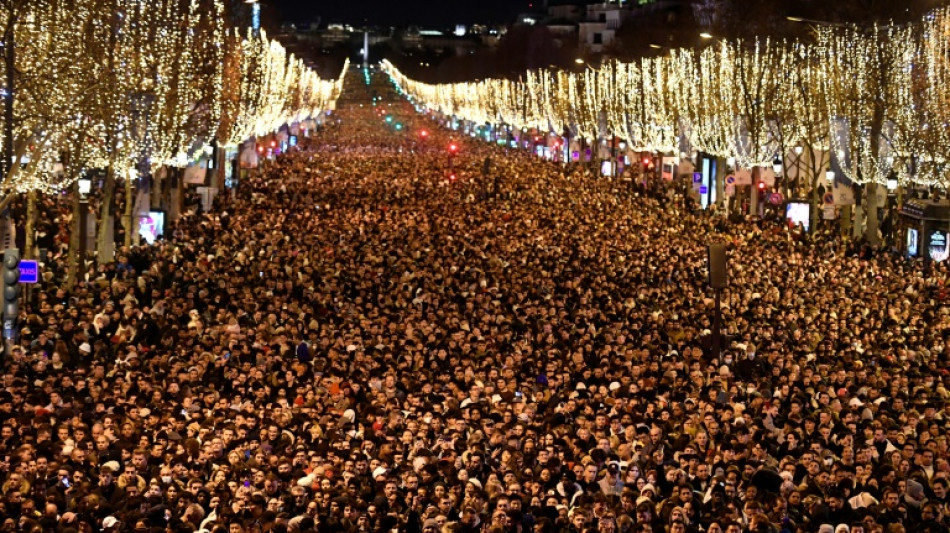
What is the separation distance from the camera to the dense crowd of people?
572 inches

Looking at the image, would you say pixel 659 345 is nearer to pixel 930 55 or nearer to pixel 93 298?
pixel 93 298

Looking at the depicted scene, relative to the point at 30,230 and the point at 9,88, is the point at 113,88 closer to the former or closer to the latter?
the point at 30,230

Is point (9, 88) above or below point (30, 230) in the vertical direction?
above

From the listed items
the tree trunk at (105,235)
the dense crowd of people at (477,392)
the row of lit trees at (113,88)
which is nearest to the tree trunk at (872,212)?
the dense crowd of people at (477,392)

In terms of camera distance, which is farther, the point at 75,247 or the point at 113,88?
Result: the point at 113,88

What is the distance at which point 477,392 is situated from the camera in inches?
785

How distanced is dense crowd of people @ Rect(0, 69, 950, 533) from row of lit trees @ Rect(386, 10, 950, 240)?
188 inches

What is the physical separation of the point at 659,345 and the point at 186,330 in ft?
22.4

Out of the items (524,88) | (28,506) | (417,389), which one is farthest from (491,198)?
(524,88)

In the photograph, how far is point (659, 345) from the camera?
2386 cm

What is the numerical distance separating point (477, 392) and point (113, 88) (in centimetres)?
2104

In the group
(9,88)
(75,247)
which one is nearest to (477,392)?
(9,88)

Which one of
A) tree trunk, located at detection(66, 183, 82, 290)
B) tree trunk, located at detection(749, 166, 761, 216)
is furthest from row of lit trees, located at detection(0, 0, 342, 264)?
tree trunk, located at detection(749, 166, 761, 216)

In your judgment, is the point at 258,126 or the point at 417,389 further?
the point at 258,126
